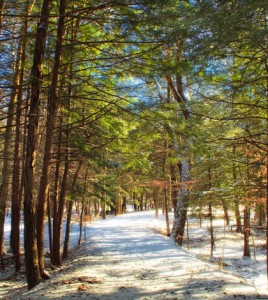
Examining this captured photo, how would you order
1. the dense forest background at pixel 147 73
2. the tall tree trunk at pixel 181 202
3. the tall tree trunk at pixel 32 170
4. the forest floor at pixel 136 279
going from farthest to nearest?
the tall tree trunk at pixel 181 202
the tall tree trunk at pixel 32 170
the forest floor at pixel 136 279
the dense forest background at pixel 147 73

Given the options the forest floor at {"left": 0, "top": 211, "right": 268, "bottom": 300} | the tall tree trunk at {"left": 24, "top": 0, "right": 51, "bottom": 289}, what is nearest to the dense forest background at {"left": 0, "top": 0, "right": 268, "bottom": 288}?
the tall tree trunk at {"left": 24, "top": 0, "right": 51, "bottom": 289}

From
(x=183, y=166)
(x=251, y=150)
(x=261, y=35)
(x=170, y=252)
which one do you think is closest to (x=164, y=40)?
(x=261, y=35)

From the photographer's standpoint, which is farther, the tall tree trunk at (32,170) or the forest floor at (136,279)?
the tall tree trunk at (32,170)

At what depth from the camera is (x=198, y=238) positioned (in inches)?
865

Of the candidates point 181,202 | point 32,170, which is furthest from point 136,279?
point 181,202

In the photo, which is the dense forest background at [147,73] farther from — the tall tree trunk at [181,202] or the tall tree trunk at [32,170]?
the tall tree trunk at [181,202]

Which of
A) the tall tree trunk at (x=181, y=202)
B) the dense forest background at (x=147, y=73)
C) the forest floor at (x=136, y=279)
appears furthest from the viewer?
the tall tree trunk at (x=181, y=202)

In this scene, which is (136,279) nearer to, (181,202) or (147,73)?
(147,73)

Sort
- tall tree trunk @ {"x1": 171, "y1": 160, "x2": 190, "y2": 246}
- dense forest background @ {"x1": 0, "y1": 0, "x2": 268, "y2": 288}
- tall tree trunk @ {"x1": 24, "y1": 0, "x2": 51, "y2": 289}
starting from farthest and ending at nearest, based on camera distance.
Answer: tall tree trunk @ {"x1": 171, "y1": 160, "x2": 190, "y2": 246} → tall tree trunk @ {"x1": 24, "y1": 0, "x2": 51, "y2": 289} → dense forest background @ {"x1": 0, "y1": 0, "x2": 268, "y2": 288}

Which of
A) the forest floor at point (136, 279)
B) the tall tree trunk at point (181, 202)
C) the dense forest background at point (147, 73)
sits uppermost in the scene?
the dense forest background at point (147, 73)

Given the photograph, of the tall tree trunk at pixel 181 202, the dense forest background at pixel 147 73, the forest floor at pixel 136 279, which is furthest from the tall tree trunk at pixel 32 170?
the tall tree trunk at pixel 181 202

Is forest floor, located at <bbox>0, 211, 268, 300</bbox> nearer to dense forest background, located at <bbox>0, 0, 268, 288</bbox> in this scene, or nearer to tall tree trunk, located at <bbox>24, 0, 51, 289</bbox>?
tall tree trunk, located at <bbox>24, 0, 51, 289</bbox>

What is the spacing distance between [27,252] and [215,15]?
19.8 feet

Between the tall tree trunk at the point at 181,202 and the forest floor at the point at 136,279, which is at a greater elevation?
the tall tree trunk at the point at 181,202
